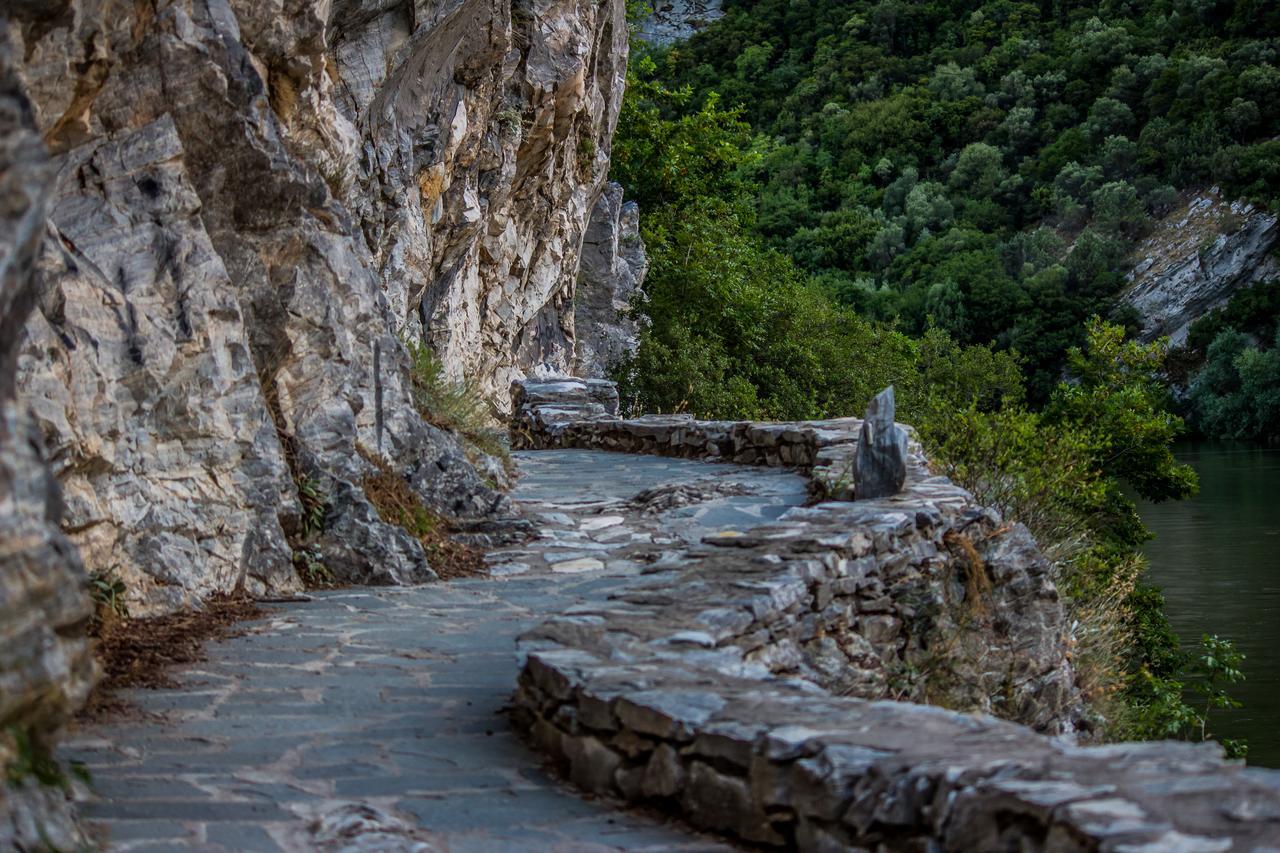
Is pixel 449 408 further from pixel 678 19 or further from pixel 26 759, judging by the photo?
pixel 678 19

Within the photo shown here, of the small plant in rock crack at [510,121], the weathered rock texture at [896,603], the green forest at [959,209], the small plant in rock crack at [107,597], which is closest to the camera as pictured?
the weathered rock texture at [896,603]

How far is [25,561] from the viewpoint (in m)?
2.62

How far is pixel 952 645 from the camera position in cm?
611

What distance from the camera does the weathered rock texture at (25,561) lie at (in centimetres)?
259

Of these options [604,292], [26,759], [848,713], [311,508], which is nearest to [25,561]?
[26,759]

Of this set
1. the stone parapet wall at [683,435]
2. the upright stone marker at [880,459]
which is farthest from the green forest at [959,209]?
the upright stone marker at [880,459]

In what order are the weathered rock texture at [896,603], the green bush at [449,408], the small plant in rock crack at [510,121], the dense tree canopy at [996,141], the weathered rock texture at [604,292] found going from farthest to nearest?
the dense tree canopy at [996,141], the weathered rock texture at [604,292], the small plant in rock crack at [510,121], the green bush at [449,408], the weathered rock texture at [896,603]

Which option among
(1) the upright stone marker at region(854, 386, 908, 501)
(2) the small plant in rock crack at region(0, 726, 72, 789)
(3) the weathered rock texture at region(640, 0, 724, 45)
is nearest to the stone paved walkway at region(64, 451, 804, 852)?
(2) the small plant in rock crack at region(0, 726, 72, 789)

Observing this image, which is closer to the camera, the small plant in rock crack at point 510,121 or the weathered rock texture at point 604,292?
the small plant in rock crack at point 510,121

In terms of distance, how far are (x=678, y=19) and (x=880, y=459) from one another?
2416 inches

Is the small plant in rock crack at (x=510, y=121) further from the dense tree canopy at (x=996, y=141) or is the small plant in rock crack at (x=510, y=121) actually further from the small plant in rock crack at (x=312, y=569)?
the dense tree canopy at (x=996, y=141)

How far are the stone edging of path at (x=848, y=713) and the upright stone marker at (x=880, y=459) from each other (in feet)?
0.48

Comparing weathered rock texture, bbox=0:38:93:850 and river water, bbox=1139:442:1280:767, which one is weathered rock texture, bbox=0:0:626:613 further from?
river water, bbox=1139:442:1280:767

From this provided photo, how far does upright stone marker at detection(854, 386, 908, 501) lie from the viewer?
22.7 feet
